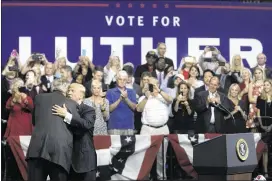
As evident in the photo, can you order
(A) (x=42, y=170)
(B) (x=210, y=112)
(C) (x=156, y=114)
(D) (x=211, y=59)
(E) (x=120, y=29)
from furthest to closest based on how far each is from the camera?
(D) (x=211, y=59) < (E) (x=120, y=29) < (B) (x=210, y=112) < (C) (x=156, y=114) < (A) (x=42, y=170)

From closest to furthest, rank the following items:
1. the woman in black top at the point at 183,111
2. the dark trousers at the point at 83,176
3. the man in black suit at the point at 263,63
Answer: the dark trousers at the point at 83,176 < the woman in black top at the point at 183,111 < the man in black suit at the point at 263,63

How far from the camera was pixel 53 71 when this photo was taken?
545 inches

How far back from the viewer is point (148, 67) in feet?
46.1

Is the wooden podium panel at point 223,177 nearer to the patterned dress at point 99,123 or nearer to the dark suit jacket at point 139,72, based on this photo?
the patterned dress at point 99,123

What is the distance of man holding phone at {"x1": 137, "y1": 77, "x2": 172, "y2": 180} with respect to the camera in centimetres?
1308

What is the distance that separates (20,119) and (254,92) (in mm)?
4588

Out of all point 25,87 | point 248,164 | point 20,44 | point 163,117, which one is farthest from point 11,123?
point 248,164

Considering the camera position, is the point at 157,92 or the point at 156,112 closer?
the point at 156,112

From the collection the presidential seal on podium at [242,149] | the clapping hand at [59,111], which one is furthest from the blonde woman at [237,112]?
the presidential seal on podium at [242,149]

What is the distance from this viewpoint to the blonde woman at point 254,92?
13.9 metres

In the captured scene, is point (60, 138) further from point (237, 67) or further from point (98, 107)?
point (237, 67)

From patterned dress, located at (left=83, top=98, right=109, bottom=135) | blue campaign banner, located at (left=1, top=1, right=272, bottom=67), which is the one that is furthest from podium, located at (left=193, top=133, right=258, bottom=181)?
blue campaign banner, located at (left=1, top=1, right=272, bottom=67)

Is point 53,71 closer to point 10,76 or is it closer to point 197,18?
point 10,76

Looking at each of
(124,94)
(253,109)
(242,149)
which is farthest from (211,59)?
(242,149)
